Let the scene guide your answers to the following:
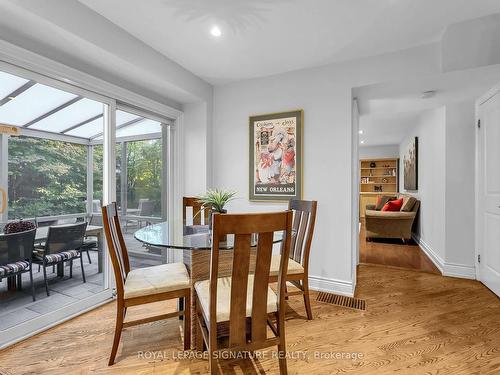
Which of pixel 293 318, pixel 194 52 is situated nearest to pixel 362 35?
pixel 194 52

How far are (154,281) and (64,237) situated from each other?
1.18 meters

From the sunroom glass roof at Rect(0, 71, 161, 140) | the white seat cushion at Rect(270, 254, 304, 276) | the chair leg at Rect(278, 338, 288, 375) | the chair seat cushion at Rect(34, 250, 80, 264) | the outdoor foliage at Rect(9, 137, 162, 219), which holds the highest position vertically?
the sunroom glass roof at Rect(0, 71, 161, 140)

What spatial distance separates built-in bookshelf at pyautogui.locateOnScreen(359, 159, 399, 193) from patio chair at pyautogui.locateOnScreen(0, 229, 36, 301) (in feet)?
28.0

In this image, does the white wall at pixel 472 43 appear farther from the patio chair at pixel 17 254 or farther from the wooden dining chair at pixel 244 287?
the patio chair at pixel 17 254

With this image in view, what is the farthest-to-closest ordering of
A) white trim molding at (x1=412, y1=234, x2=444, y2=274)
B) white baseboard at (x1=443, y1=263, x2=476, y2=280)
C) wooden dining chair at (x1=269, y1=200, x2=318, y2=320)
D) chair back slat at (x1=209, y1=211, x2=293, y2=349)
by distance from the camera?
white trim molding at (x1=412, y1=234, x2=444, y2=274), white baseboard at (x1=443, y1=263, x2=476, y2=280), wooden dining chair at (x1=269, y1=200, x2=318, y2=320), chair back slat at (x1=209, y1=211, x2=293, y2=349)

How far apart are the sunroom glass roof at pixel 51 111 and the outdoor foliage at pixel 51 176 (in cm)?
13

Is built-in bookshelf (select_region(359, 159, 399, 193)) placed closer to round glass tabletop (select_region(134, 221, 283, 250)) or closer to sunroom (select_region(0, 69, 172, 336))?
sunroom (select_region(0, 69, 172, 336))

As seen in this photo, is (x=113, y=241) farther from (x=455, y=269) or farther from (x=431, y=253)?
(x=431, y=253)

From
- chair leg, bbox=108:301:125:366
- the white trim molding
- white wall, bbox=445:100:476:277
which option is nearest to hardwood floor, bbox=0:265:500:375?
chair leg, bbox=108:301:125:366

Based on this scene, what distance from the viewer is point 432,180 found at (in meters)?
4.05

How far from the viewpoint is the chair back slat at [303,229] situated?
7.37 ft

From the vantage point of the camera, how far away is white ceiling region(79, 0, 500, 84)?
1.98m

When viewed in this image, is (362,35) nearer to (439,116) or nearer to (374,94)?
(374,94)

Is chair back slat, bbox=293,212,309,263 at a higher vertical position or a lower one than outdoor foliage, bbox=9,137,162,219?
lower
